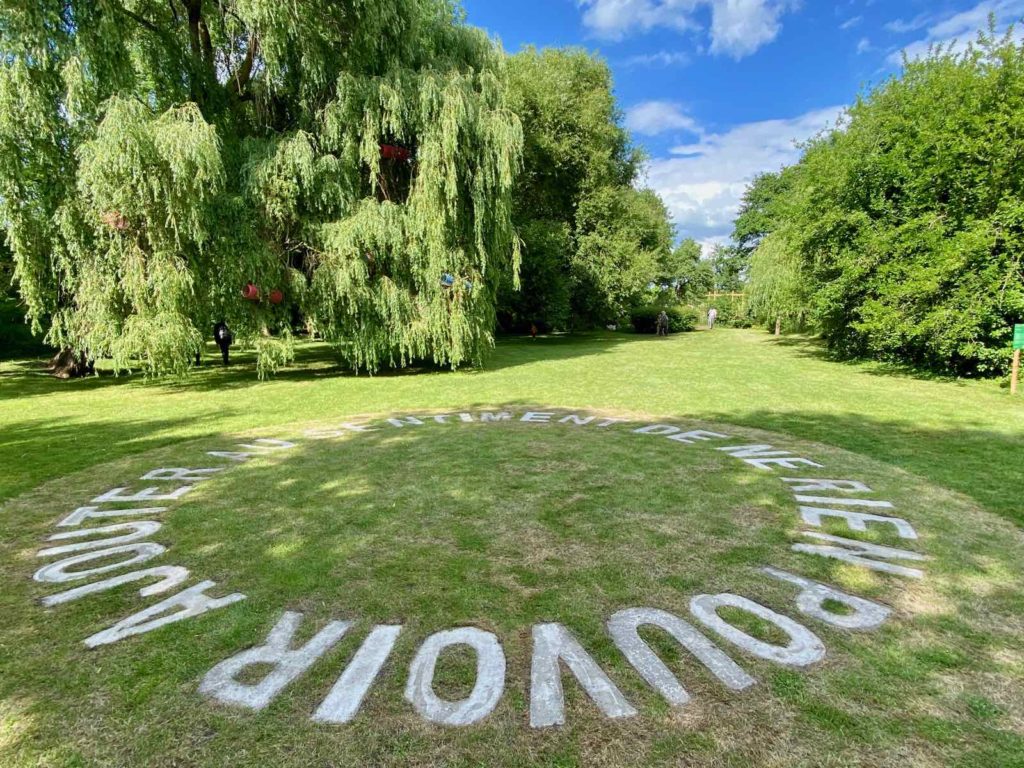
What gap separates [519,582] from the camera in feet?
10.3

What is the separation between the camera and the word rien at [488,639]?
222 centimetres

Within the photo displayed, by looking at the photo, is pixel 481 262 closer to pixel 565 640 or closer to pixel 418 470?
pixel 418 470

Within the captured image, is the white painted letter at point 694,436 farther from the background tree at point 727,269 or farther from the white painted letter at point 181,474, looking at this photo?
the background tree at point 727,269

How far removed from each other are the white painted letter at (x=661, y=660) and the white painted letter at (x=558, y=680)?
0.19m

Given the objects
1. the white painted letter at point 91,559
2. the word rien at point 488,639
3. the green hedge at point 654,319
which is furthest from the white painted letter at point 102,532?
the green hedge at point 654,319

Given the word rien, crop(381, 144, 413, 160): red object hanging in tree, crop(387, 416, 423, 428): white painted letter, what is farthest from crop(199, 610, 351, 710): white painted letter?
crop(381, 144, 413, 160): red object hanging in tree

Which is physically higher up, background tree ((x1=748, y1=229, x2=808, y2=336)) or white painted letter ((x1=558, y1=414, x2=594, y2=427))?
background tree ((x1=748, y1=229, x2=808, y2=336))

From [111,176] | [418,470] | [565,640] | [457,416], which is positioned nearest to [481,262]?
[457,416]

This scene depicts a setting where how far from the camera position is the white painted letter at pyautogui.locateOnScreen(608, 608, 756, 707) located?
2281 mm

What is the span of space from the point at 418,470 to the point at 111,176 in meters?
8.47

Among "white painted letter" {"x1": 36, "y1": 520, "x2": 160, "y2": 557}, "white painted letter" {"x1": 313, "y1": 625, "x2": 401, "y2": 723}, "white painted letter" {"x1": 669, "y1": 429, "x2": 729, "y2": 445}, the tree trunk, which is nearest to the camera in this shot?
"white painted letter" {"x1": 313, "y1": 625, "x2": 401, "y2": 723}

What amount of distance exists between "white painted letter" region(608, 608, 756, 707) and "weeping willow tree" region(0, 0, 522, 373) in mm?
10114

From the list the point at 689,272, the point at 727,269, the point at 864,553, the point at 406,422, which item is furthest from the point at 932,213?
the point at 727,269

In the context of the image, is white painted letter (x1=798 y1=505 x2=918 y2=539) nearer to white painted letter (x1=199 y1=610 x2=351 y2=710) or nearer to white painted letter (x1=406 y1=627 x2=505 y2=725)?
white painted letter (x1=406 y1=627 x2=505 y2=725)
